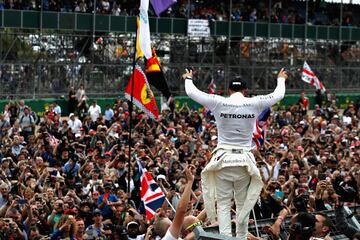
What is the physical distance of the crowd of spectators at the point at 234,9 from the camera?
137 feet

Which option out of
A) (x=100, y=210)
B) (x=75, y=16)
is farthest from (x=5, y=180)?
(x=75, y=16)

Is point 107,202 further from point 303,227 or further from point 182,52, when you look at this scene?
point 182,52

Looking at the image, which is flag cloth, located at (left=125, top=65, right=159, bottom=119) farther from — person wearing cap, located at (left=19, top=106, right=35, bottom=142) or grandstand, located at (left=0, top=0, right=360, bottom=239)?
person wearing cap, located at (left=19, top=106, right=35, bottom=142)

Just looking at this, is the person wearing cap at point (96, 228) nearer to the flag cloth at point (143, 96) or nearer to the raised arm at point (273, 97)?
the flag cloth at point (143, 96)

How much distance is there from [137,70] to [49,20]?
2261 centimetres

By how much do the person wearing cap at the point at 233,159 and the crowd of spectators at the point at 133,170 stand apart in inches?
16.4

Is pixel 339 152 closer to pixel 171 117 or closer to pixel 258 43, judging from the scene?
pixel 171 117

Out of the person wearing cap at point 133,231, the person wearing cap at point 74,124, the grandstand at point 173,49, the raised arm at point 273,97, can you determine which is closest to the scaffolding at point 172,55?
the grandstand at point 173,49

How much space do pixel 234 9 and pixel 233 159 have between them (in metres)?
41.4

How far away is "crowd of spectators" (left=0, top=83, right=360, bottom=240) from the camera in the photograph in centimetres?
1418

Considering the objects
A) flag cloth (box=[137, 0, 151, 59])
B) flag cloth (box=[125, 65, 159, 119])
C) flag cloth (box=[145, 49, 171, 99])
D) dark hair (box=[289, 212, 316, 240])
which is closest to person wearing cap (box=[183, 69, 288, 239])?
dark hair (box=[289, 212, 316, 240])

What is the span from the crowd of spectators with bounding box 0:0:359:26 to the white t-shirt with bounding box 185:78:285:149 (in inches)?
1235

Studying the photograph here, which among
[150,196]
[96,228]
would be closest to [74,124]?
[96,228]

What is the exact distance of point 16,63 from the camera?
39188 mm
